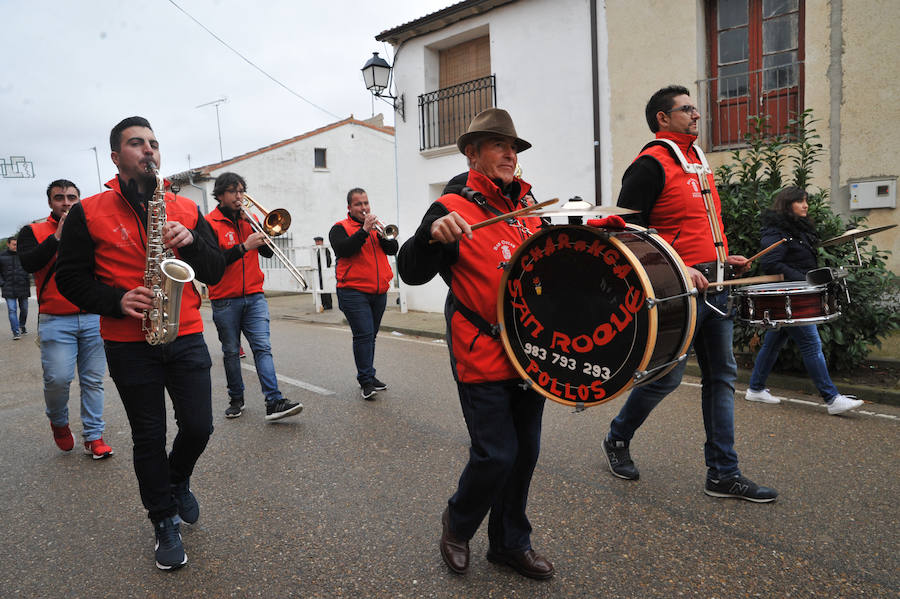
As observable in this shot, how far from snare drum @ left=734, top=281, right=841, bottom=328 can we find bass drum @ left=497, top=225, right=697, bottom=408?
2017mm

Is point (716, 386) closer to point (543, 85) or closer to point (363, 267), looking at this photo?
point (363, 267)

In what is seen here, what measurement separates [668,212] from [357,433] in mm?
2819

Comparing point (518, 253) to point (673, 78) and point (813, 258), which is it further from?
point (673, 78)

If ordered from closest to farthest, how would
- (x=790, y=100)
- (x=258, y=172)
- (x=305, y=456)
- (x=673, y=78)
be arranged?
(x=305, y=456) < (x=790, y=100) < (x=673, y=78) < (x=258, y=172)

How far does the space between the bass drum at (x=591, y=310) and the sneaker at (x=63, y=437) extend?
3.83 metres

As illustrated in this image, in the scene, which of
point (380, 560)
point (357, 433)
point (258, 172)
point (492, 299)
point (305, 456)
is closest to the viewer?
point (492, 299)

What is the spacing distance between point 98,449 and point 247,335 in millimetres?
1426

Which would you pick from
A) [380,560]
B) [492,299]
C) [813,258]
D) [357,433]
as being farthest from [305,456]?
[813,258]

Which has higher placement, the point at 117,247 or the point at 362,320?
the point at 117,247

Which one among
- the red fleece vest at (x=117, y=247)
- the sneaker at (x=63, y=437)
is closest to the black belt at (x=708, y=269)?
the red fleece vest at (x=117, y=247)

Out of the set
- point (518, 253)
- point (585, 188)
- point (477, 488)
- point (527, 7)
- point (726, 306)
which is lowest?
point (477, 488)

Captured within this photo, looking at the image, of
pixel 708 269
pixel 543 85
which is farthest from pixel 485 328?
pixel 543 85

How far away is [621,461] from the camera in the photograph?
3635 mm

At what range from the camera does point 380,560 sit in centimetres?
277
